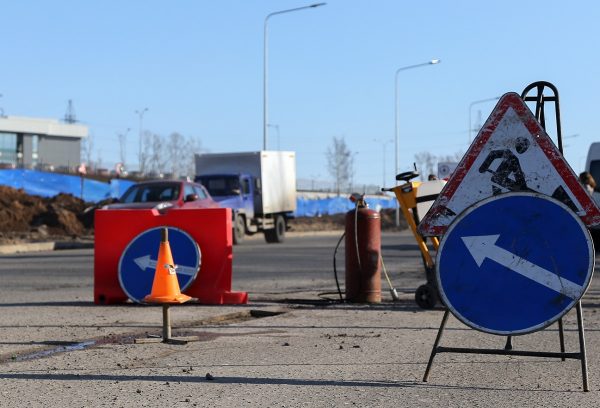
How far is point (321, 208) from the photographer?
82375 millimetres

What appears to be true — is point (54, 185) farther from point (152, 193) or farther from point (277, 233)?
point (152, 193)

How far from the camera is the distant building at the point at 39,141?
379 feet

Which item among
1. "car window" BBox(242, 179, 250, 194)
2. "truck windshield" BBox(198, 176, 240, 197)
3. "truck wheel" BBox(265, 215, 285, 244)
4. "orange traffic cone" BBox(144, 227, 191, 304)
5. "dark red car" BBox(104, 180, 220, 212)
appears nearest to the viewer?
"orange traffic cone" BBox(144, 227, 191, 304)

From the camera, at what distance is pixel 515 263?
635cm

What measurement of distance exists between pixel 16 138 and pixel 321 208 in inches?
1945

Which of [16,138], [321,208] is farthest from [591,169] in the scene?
[16,138]

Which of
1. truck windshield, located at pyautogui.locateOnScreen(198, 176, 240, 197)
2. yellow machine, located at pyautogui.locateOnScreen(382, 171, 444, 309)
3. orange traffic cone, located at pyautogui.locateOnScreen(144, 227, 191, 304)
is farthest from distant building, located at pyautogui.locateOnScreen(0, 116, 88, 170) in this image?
orange traffic cone, located at pyautogui.locateOnScreen(144, 227, 191, 304)

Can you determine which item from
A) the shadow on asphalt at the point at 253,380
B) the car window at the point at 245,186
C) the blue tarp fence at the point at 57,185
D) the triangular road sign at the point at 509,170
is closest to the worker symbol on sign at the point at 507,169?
the triangular road sign at the point at 509,170

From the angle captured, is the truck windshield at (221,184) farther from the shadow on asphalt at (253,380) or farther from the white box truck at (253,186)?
the shadow on asphalt at (253,380)

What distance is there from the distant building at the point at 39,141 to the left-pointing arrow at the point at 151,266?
99.2m

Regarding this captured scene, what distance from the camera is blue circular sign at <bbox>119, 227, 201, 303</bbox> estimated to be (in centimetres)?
1192

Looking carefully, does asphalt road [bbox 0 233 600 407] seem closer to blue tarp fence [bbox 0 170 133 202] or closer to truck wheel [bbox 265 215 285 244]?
truck wheel [bbox 265 215 285 244]

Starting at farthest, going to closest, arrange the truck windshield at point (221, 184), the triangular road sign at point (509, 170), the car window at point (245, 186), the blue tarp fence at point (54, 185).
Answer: the blue tarp fence at point (54, 185), the car window at point (245, 186), the truck windshield at point (221, 184), the triangular road sign at point (509, 170)

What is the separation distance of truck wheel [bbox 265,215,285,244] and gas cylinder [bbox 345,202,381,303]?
2580 cm
